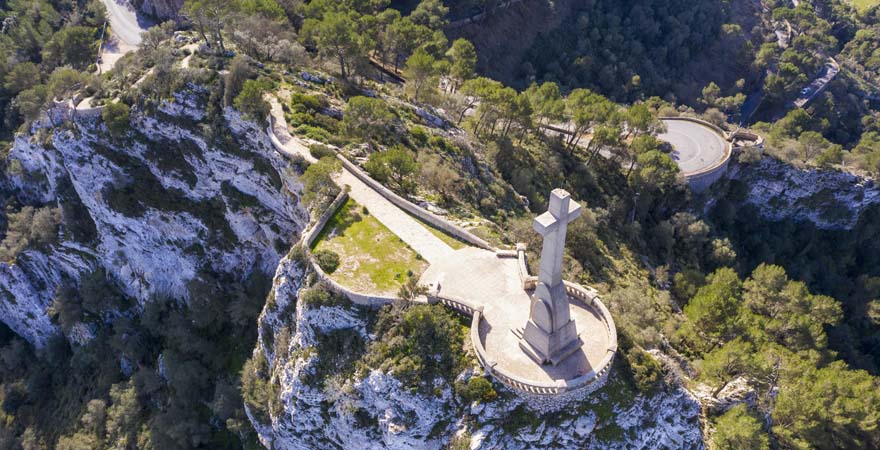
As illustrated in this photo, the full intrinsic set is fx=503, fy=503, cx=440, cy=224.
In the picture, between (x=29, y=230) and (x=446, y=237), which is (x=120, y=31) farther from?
(x=446, y=237)

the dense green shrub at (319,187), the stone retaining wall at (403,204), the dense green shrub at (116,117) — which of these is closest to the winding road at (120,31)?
the dense green shrub at (116,117)

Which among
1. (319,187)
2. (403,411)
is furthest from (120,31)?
(403,411)

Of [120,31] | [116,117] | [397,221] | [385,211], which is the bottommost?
[120,31]

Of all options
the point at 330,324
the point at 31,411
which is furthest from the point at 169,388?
the point at 330,324

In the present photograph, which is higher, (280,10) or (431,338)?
(280,10)

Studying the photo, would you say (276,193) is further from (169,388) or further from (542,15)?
(542,15)

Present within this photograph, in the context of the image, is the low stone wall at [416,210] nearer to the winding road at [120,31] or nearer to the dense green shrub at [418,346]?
the dense green shrub at [418,346]
